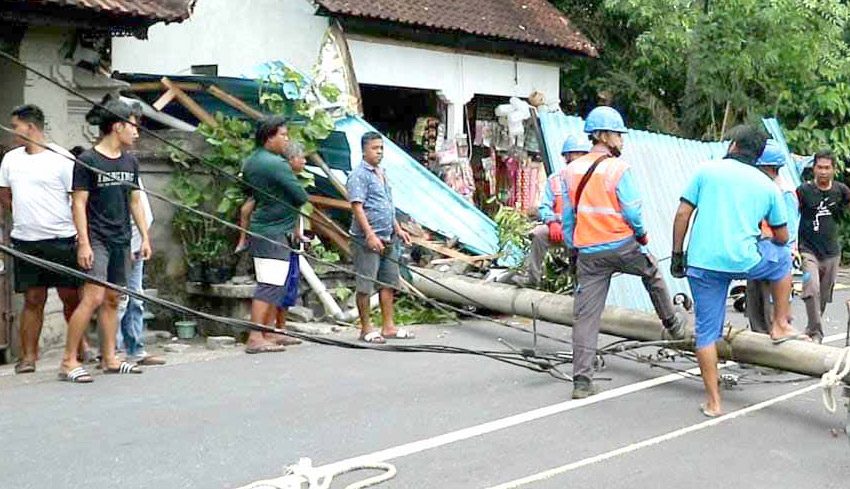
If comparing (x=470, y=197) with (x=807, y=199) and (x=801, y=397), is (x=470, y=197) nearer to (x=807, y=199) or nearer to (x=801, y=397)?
(x=807, y=199)

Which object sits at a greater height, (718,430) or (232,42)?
(232,42)

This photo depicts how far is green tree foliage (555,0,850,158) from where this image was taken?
14.9 metres

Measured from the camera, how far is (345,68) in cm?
1419

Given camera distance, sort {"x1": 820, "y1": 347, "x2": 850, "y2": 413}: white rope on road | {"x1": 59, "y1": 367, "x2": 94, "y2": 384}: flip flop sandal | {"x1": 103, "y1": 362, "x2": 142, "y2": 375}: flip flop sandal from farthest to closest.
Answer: {"x1": 103, "y1": 362, "x2": 142, "y2": 375}: flip flop sandal
{"x1": 59, "y1": 367, "x2": 94, "y2": 384}: flip flop sandal
{"x1": 820, "y1": 347, "x2": 850, "y2": 413}: white rope on road

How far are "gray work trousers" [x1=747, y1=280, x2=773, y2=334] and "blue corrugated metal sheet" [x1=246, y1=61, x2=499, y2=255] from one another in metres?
4.10

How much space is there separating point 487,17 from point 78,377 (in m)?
11.4

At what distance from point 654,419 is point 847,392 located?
1.23 m

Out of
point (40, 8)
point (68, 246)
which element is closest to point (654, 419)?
point (68, 246)

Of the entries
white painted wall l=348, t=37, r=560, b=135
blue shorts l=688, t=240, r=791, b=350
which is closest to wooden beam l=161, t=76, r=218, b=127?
white painted wall l=348, t=37, r=560, b=135

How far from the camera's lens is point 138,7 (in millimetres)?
9445

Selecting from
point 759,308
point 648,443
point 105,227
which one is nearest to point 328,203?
point 105,227

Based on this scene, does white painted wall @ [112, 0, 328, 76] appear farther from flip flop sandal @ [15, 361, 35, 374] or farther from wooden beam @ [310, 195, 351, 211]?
flip flop sandal @ [15, 361, 35, 374]

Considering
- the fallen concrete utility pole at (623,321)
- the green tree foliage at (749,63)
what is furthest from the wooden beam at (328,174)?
the green tree foliage at (749,63)

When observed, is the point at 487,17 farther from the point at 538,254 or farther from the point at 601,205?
the point at 601,205
